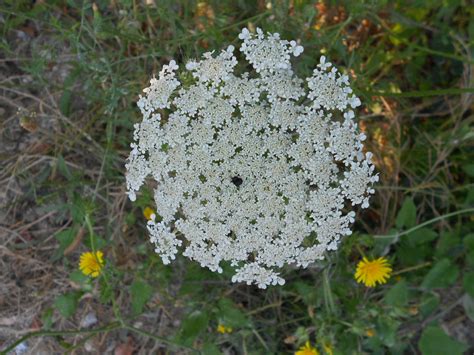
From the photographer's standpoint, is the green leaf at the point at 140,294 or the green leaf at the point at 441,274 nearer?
the green leaf at the point at 140,294

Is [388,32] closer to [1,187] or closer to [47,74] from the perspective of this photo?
[47,74]

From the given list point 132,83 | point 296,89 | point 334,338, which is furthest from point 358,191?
point 132,83

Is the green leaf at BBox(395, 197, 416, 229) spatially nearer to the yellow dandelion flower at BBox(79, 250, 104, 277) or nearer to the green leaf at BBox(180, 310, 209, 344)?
the green leaf at BBox(180, 310, 209, 344)

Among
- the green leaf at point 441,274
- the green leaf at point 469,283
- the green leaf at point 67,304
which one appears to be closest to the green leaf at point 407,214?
the green leaf at point 441,274

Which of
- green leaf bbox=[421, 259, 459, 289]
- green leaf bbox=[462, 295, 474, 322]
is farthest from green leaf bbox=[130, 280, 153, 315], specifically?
green leaf bbox=[462, 295, 474, 322]

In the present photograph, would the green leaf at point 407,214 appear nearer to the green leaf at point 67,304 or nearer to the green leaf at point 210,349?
the green leaf at point 210,349

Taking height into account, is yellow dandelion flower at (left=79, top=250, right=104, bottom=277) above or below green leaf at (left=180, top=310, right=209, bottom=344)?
above
